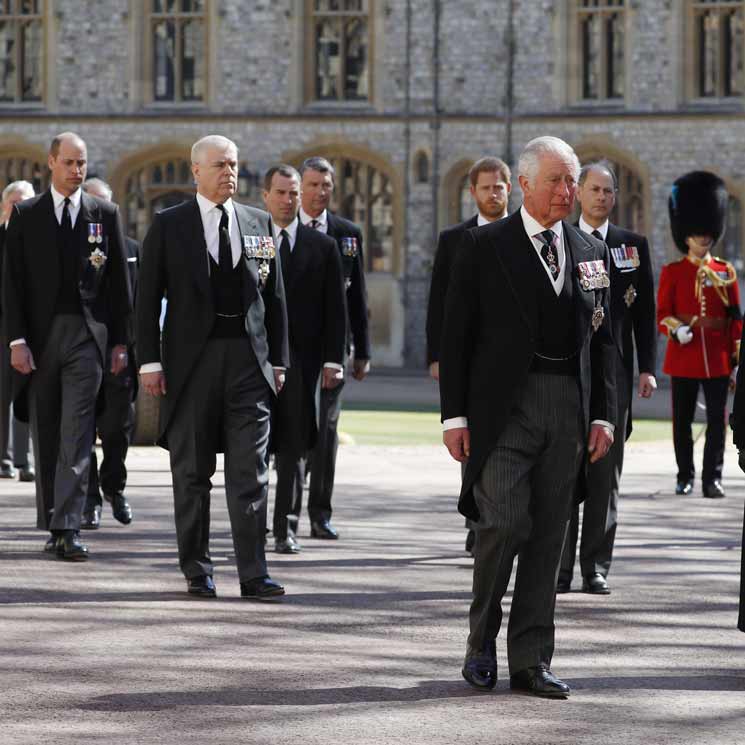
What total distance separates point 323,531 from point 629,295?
2.39 meters

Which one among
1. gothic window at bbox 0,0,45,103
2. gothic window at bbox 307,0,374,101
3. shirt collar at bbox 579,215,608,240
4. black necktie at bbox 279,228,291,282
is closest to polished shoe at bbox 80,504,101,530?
black necktie at bbox 279,228,291,282

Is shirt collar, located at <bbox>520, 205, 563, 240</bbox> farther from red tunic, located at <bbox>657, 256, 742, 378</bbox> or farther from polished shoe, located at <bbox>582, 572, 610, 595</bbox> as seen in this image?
Result: red tunic, located at <bbox>657, 256, 742, 378</bbox>

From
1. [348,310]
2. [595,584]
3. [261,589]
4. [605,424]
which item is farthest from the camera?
[348,310]

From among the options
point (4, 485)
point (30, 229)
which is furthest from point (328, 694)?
point (4, 485)

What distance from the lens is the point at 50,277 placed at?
9.22 m

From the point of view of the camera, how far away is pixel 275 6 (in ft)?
104

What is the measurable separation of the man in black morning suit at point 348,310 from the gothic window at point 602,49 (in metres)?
20.6

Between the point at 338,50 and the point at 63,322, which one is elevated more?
the point at 338,50

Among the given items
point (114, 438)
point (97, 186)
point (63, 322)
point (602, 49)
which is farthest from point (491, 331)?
point (602, 49)

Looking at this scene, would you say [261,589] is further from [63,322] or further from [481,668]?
[481,668]

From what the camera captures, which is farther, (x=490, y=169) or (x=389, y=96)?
(x=389, y=96)

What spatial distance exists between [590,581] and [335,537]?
2.08 m

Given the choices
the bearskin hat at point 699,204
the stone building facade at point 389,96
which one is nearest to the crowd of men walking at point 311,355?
the bearskin hat at point 699,204

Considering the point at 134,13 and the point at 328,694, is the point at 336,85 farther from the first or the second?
the point at 328,694
